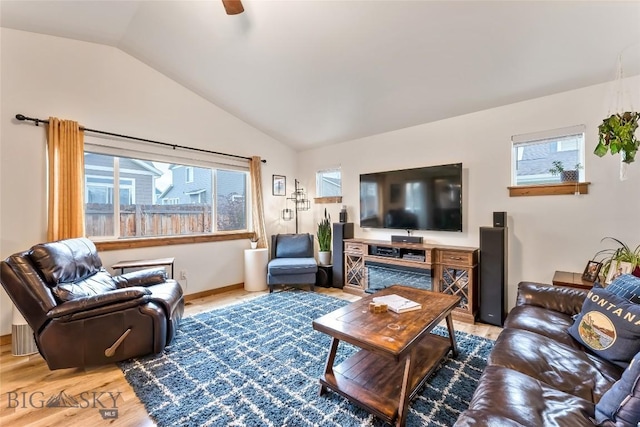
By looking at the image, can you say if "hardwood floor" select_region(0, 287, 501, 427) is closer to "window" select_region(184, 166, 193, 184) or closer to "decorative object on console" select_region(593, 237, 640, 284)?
"window" select_region(184, 166, 193, 184)

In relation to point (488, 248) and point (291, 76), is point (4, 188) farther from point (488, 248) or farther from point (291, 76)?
point (488, 248)

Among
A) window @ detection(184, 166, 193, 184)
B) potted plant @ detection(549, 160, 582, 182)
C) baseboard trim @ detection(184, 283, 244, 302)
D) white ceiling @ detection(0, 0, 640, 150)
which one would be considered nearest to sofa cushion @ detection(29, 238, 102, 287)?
baseboard trim @ detection(184, 283, 244, 302)

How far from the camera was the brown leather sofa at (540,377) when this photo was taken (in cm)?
106

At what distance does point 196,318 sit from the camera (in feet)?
10.4

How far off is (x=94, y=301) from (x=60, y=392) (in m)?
0.62

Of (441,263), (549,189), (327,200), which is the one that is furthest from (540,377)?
(327,200)

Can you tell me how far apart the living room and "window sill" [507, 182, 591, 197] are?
0.06 meters

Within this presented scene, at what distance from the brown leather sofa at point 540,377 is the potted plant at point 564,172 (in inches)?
51.2

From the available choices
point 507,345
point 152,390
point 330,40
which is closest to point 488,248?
point 507,345

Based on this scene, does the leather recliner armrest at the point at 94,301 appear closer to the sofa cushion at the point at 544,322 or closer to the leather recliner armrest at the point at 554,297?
the sofa cushion at the point at 544,322

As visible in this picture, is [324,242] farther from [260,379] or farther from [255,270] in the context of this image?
[260,379]

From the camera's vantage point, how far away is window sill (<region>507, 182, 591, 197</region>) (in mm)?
2656

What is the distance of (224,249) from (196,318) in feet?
4.30

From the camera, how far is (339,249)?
4.34 m
